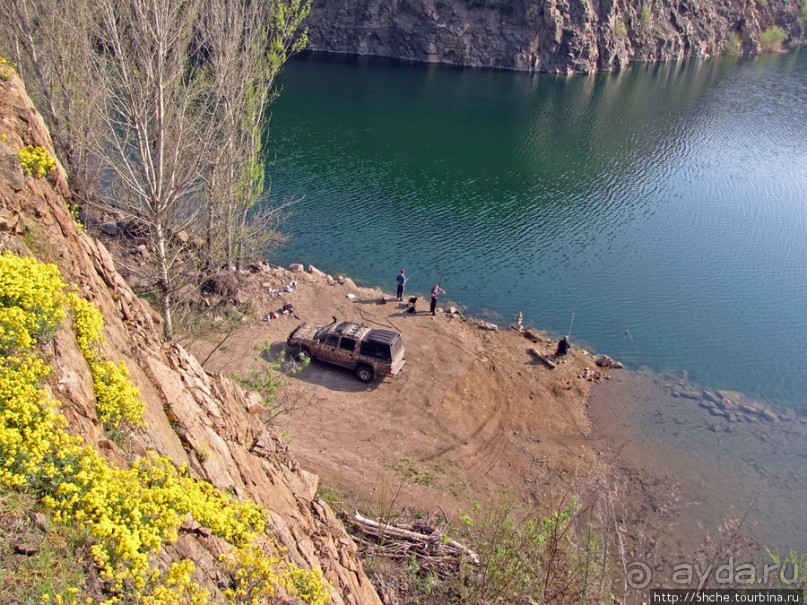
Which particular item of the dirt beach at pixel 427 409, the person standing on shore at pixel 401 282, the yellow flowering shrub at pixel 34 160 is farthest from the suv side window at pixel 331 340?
the yellow flowering shrub at pixel 34 160

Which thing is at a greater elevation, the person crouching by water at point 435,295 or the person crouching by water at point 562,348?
the person crouching by water at point 435,295

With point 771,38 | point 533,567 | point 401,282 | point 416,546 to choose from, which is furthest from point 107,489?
point 771,38

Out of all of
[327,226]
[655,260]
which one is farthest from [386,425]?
[655,260]

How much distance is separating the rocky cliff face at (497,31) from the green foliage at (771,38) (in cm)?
2348

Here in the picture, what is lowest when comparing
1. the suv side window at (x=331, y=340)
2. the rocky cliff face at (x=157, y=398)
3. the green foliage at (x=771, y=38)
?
the suv side window at (x=331, y=340)

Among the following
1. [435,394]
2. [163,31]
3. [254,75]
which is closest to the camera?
[163,31]

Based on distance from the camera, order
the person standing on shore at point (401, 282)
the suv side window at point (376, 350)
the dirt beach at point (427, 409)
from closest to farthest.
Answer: the dirt beach at point (427, 409), the suv side window at point (376, 350), the person standing on shore at point (401, 282)

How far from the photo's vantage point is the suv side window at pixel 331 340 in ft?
71.3

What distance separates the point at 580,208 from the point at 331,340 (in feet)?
87.4

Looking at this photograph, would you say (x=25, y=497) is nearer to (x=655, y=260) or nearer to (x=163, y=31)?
(x=163, y=31)

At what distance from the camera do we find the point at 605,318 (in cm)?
3042

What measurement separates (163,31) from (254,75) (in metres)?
8.48

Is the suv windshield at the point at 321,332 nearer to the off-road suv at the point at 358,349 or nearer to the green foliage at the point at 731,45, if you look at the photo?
the off-road suv at the point at 358,349

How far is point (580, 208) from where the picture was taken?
137ft
